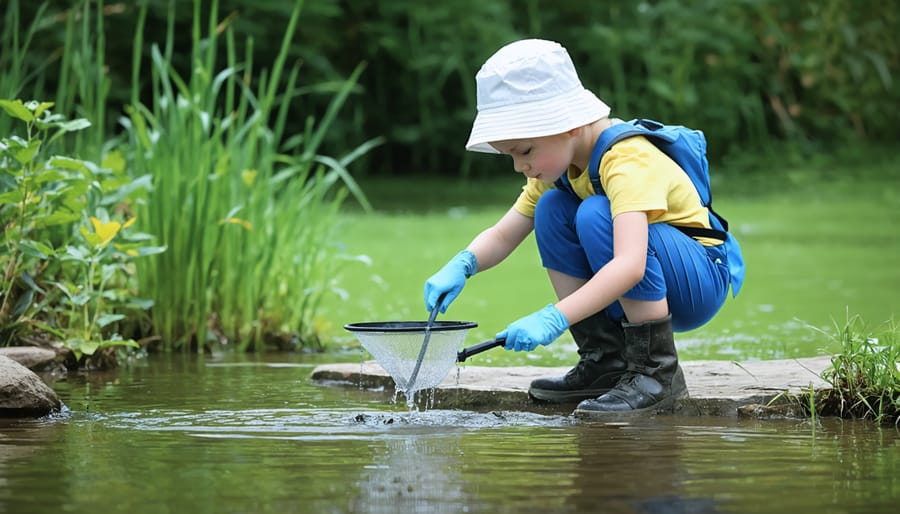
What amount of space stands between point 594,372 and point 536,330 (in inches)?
19.0

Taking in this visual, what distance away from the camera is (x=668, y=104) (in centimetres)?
1005

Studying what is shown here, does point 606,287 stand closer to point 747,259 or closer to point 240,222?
point 240,222

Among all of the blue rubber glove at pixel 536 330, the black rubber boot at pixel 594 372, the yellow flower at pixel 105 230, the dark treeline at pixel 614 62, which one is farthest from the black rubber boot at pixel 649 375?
the dark treeline at pixel 614 62

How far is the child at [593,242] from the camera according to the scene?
2.54m

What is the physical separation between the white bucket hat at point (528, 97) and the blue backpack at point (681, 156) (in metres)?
0.07

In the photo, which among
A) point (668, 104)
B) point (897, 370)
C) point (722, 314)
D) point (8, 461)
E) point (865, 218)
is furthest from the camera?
point (668, 104)

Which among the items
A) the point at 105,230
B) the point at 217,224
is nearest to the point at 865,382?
the point at 105,230

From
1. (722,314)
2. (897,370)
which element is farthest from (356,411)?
(722,314)

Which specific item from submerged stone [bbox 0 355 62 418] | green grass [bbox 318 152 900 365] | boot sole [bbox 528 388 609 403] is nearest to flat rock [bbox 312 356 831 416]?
boot sole [bbox 528 388 609 403]

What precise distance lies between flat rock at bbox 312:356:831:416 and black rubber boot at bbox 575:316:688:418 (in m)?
0.05

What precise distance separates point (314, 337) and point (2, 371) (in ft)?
4.97

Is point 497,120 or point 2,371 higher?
point 497,120

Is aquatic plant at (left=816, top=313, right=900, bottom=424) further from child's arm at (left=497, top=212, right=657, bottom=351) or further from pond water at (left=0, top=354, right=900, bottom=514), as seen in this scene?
child's arm at (left=497, top=212, right=657, bottom=351)

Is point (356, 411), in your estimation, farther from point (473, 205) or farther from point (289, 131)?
point (289, 131)
